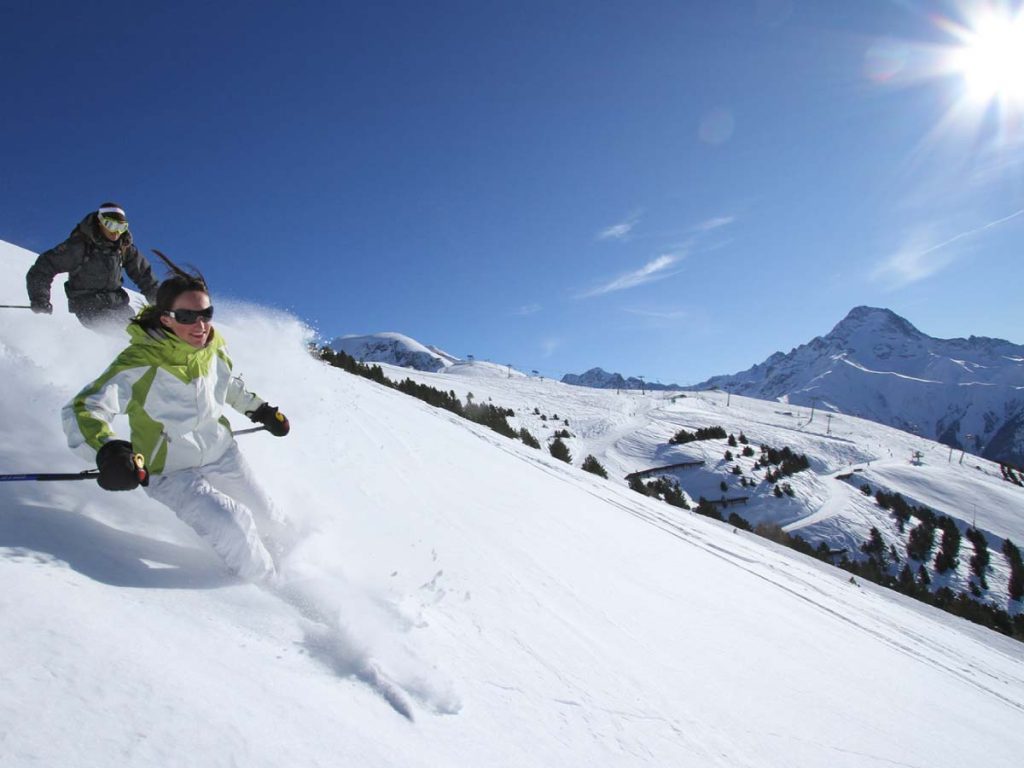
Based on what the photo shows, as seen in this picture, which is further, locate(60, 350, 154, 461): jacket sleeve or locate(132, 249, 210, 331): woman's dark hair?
locate(132, 249, 210, 331): woman's dark hair

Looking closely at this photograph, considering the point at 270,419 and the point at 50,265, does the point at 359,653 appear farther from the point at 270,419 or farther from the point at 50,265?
the point at 50,265

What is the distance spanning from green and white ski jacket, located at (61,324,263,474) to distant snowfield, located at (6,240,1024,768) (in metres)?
0.43

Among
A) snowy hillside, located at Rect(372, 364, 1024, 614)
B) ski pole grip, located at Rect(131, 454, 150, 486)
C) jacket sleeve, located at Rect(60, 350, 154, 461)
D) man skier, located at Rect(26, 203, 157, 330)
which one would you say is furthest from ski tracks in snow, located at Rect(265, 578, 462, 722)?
snowy hillside, located at Rect(372, 364, 1024, 614)

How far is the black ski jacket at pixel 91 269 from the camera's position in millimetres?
4727

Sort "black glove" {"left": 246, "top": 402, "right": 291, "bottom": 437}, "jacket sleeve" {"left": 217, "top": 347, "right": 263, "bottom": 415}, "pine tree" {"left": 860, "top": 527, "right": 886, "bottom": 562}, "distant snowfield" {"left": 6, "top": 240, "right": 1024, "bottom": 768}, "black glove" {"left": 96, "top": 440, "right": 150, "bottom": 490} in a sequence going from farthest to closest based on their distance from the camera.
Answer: "pine tree" {"left": 860, "top": 527, "right": 886, "bottom": 562} < "black glove" {"left": 246, "top": 402, "right": 291, "bottom": 437} < "jacket sleeve" {"left": 217, "top": 347, "right": 263, "bottom": 415} < "black glove" {"left": 96, "top": 440, "right": 150, "bottom": 490} < "distant snowfield" {"left": 6, "top": 240, "right": 1024, "bottom": 768}

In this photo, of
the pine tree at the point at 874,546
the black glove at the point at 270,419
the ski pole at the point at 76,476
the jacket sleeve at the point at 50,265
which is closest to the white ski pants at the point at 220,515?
the ski pole at the point at 76,476

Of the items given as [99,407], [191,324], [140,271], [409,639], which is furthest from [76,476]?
[140,271]

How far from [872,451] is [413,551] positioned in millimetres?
A: 59554

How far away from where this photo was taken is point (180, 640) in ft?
6.12

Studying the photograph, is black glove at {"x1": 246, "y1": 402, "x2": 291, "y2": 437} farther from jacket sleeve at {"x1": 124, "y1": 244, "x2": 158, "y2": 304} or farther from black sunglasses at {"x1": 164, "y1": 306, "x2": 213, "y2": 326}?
jacket sleeve at {"x1": 124, "y1": 244, "x2": 158, "y2": 304}

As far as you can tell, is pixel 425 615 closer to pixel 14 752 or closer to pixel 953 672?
pixel 14 752

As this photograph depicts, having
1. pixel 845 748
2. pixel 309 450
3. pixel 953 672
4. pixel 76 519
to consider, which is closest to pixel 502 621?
pixel 845 748

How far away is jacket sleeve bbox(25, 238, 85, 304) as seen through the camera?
15.2 ft

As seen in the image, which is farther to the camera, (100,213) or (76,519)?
(100,213)
